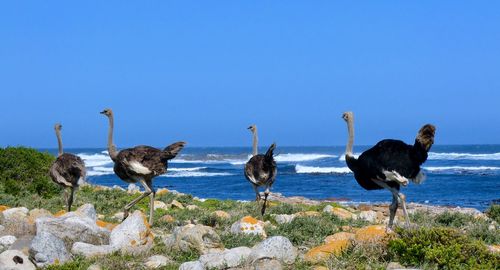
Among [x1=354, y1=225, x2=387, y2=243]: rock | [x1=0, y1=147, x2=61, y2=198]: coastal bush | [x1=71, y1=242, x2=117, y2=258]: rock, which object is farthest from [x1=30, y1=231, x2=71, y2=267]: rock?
[x1=0, y1=147, x2=61, y2=198]: coastal bush

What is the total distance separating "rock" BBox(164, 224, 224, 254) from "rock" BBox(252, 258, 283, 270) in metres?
1.28

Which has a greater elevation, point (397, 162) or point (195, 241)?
point (397, 162)

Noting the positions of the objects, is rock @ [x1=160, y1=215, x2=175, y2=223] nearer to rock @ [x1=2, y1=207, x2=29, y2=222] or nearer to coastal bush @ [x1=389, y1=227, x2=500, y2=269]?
rock @ [x1=2, y1=207, x2=29, y2=222]

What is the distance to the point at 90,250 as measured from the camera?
9133mm

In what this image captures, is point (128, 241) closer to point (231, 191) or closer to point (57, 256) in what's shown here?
point (57, 256)

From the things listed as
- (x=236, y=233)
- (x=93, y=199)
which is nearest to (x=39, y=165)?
(x=93, y=199)

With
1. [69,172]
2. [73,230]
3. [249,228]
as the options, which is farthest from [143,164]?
[73,230]

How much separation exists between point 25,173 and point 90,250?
10289 millimetres

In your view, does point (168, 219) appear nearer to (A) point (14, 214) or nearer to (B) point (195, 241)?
(A) point (14, 214)

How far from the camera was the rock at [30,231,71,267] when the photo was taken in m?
8.57

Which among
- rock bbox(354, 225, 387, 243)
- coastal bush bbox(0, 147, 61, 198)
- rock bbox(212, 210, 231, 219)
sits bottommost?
rock bbox(212, 210, 231, 219)

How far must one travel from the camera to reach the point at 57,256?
8703mm

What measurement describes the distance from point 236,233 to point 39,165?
32.8 feet

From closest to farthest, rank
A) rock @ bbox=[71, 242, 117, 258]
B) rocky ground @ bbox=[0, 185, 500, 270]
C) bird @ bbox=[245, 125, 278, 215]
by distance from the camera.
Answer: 1. rocky ground @ bbox=[0, 185, 500, 270]
2. rock @ bbox=[71, 242, 117, 258]
3. bird @ bbox=[245, 125, 278, 215]
